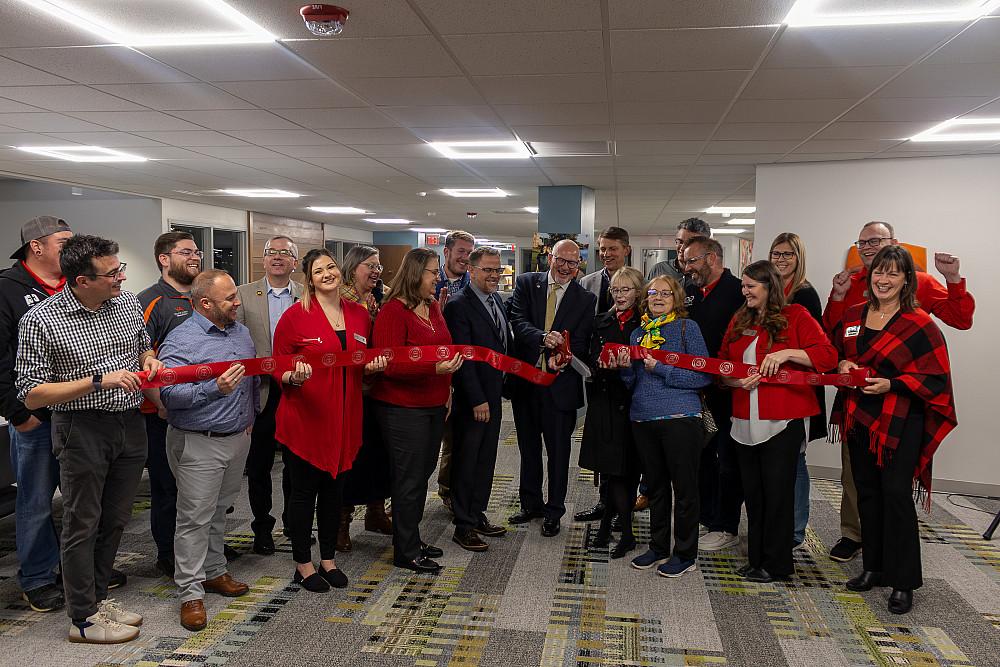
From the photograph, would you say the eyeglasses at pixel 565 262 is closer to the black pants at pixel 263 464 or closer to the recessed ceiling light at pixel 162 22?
the black pants at pixel 263 464

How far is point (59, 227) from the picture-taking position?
11.0ft

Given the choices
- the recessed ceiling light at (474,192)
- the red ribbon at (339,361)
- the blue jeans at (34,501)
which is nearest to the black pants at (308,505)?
the red ribbon at (339,361)

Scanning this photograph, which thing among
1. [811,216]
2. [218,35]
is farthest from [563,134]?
[218,35]

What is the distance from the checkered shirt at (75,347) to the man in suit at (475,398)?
1.63 metres

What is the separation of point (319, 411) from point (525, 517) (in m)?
1.70

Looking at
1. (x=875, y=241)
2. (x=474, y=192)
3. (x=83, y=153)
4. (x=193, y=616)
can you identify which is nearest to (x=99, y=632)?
(x=193, y=616)

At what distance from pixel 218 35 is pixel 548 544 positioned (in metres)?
3.15

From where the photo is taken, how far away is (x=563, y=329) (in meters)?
4.16

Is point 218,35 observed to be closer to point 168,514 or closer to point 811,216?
point 168,514

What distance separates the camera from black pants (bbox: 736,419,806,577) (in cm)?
345

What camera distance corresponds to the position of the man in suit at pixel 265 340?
12.7 ft

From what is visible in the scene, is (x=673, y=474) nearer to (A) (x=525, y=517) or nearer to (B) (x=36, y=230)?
(A) (x=525, y=517)

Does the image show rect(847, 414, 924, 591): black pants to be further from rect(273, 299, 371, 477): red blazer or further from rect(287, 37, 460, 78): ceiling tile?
rect(287, 37, 460, 78): ceiling tile

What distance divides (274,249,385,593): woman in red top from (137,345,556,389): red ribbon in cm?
4
